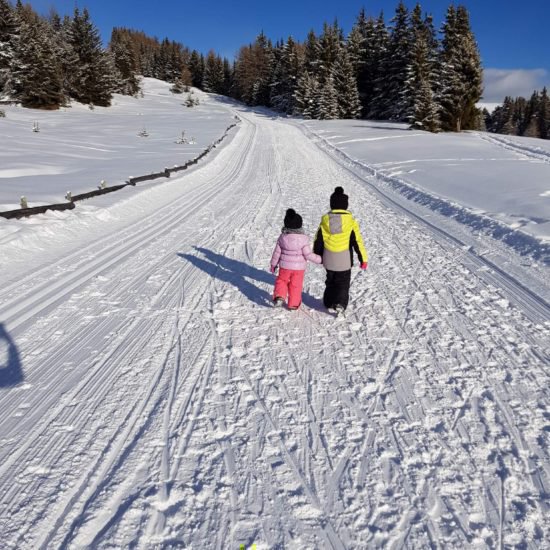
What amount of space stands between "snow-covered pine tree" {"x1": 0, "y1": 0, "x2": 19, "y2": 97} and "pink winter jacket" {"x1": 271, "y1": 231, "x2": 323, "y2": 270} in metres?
50.6

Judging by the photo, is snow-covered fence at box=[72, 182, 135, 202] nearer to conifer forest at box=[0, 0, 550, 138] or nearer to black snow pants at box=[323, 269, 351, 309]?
black snow pants at box=[323, 269, 351, 309]

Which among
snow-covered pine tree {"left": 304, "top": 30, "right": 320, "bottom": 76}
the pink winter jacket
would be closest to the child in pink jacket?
the pink winter jacket

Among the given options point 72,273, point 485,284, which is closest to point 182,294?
point 72,273

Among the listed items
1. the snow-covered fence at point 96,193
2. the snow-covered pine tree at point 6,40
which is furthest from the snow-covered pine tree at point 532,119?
the snow-covered fence at point 96,193

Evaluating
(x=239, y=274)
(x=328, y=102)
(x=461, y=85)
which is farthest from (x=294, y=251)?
(x=328, y=102)

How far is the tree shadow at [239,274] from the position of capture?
540cm

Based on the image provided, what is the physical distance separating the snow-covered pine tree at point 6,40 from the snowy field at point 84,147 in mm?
3522

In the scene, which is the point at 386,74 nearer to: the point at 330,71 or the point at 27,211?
the point at 330,71

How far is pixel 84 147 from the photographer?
24.7m

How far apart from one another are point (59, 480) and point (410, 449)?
7.39ft

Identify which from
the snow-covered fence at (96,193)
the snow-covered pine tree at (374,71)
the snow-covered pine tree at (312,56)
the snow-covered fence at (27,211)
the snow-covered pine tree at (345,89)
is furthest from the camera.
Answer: the snow-covered pine tree at (312,56)

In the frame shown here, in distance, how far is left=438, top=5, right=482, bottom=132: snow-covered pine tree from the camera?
35.3 meters

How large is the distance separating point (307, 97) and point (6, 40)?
115ft

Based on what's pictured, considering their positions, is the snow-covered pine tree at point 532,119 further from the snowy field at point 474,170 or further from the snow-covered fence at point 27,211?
the snow-covered fence at point 27,211
